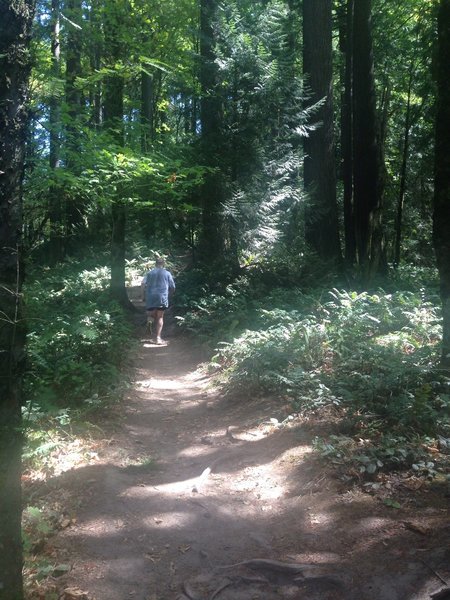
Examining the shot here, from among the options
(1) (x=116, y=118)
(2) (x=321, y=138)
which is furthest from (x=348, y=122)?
(1) (x=116, y=118)

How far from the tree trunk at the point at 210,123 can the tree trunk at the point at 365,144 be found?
4.18m

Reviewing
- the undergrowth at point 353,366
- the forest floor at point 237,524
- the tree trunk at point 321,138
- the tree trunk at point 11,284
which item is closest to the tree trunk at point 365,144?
the tree trunk at point 321,138

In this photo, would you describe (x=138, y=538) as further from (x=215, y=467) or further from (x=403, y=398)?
(x=403, y=398)

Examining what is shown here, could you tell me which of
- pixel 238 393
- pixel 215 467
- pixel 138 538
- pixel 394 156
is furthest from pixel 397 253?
pixel 138 538

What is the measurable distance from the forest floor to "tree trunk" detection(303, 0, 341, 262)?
27.0 feet

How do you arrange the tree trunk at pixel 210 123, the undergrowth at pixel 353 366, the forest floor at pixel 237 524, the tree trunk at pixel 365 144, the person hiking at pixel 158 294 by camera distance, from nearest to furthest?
the forest floor at pixel 237 524, the undergrowth at pixel 353 366, the person hiking at pixel 158 294, the tree trunk at pixel 210 123, the tree trunk at pixel 365 144

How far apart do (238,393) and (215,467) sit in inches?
93.3

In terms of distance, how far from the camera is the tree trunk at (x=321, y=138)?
557 inches

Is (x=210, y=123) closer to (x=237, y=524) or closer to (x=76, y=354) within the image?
(x=76, y=354)

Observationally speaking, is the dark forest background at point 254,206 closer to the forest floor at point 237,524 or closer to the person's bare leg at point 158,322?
the forest floor at point 237,524

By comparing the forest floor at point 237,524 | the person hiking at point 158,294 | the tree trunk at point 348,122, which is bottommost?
the forest floor at point 237,524

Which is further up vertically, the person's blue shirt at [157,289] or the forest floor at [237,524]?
the person's blue shirt at [157,289]

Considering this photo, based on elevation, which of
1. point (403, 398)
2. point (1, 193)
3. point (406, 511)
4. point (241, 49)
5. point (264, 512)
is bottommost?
point (264, 512)

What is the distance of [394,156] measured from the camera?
2531 centimetres
